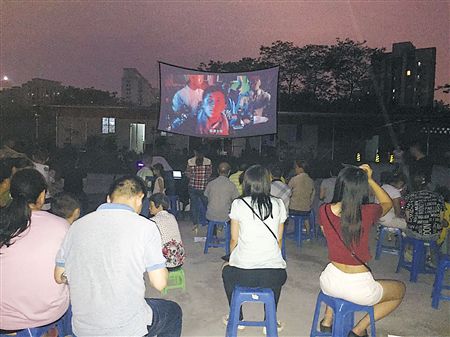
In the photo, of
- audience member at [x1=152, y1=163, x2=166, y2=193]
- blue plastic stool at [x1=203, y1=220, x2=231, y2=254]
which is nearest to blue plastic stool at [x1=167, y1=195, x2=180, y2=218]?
audience member at [x1=152, y1=163, x2=166, y2=193]

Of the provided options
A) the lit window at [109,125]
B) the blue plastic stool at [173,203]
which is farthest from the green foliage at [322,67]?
the blue plastic stool at [173,203]

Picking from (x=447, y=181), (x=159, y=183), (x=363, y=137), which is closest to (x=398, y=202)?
(x=159, y=183)

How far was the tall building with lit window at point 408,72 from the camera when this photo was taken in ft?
94.5

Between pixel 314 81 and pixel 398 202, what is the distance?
22465 millimetres

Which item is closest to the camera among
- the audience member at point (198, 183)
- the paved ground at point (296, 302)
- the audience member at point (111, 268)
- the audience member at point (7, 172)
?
the audience member at point (111, 268)

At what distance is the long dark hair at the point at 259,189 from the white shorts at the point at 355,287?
24.6 inches

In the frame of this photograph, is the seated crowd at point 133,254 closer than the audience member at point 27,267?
Yes

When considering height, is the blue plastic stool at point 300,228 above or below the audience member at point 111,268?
below

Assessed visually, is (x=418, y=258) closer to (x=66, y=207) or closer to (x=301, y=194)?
(x=301, y=194)

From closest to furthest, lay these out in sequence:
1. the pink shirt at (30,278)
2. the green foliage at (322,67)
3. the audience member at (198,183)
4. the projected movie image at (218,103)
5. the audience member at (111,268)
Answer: the audience member at (111,268), the pink shirt at (30,278), the audience member at (198,183), the projected movie image at (218,103), the green foliage at (322,67)

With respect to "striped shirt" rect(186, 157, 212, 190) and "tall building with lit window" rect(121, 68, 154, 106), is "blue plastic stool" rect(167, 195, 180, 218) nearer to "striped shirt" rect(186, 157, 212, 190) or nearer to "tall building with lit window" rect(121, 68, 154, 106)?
"striped shirt" rect(186, 157, 212, 190)

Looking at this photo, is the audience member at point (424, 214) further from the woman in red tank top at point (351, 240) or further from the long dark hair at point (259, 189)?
the long dark hair at point (259, 189)

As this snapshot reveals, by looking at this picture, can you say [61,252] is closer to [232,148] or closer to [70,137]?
[232,148]

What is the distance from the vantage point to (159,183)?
639cm
